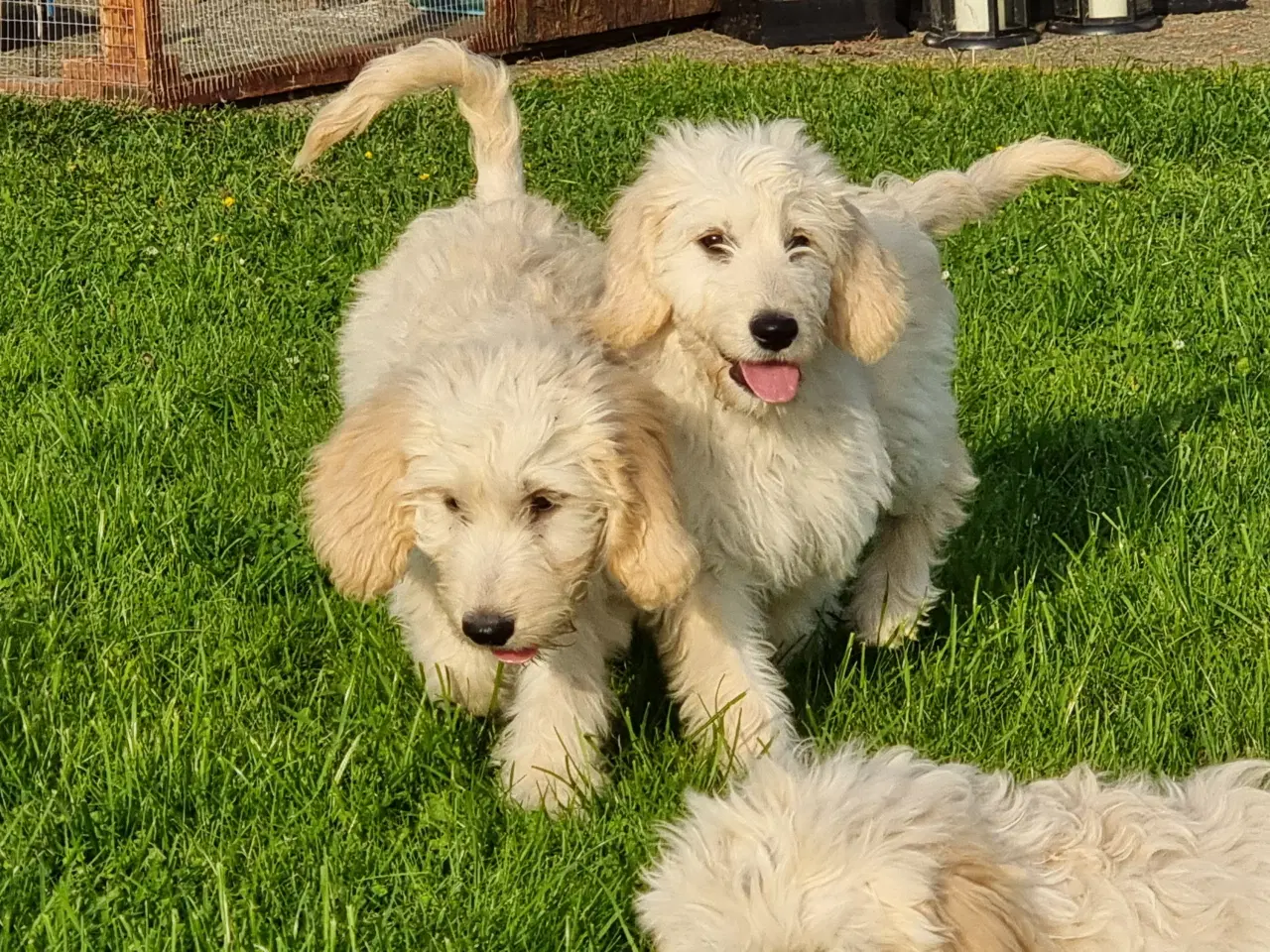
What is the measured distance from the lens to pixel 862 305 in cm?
413

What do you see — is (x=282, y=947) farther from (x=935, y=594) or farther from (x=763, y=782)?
(x=935, y=594)

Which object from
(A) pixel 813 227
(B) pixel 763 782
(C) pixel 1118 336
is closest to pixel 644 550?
(A) pixel 813 227

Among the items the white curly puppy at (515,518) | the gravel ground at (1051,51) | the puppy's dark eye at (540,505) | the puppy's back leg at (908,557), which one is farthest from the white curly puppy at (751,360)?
the gravel ground at (1051,51)

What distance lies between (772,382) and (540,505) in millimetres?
629

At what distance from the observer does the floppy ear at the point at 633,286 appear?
4.10m

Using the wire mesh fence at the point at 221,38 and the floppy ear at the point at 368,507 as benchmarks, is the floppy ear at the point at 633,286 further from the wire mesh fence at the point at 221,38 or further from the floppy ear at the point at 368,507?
the wire mesh fence at the point at 221,38

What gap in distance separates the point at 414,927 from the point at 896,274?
6.38 ft

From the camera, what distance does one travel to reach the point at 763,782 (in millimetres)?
2561

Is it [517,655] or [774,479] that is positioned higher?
[774,479]

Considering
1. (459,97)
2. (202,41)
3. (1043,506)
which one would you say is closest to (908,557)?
(1043,506)

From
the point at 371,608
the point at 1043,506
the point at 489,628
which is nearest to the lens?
the point at 489,628

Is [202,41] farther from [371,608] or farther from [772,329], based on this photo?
[772,329]

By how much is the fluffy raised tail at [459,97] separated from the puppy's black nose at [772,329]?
167 cm

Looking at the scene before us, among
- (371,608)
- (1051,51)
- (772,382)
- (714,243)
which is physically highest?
(1051,51)
